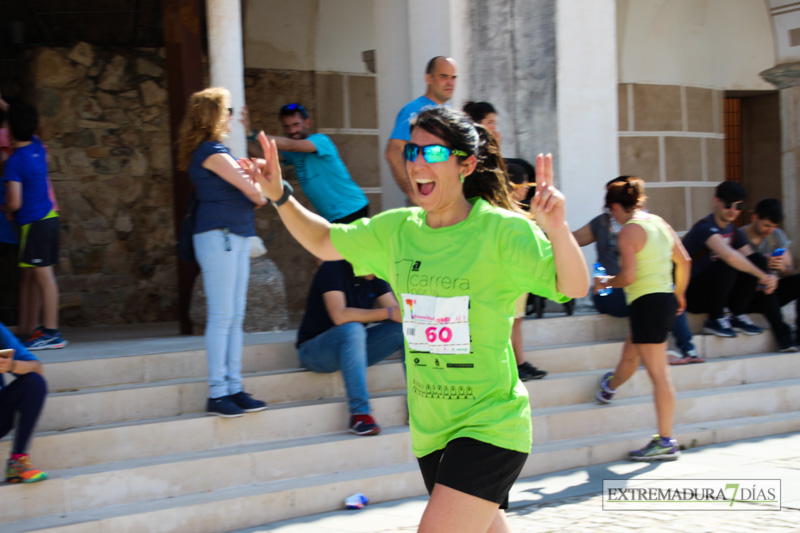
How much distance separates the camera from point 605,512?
5152 millimetres

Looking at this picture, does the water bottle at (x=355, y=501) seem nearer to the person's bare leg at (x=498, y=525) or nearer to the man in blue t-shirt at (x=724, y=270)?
the person's bare leg at (x=498, y=525)

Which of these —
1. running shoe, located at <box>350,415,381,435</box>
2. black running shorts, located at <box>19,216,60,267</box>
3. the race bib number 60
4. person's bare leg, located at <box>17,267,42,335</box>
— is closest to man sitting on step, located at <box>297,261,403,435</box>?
running shoe, located at <box>350,415,381,435</box>

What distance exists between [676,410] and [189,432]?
3.78 metres

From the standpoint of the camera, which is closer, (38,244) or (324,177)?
(38,244)

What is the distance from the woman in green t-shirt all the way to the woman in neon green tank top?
3242mm

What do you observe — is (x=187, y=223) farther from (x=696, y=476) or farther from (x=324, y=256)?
(x=696, y=476)

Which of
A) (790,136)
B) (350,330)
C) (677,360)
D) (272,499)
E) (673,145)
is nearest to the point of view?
(272,499)

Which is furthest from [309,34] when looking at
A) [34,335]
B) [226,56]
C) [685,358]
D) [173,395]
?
[173,395]

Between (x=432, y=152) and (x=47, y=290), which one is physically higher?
(x=432, y=152)

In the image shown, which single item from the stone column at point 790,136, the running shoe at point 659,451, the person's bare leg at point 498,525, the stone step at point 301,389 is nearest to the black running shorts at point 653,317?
the running shoe at point 659,451

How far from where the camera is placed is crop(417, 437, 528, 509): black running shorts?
2.89 metres

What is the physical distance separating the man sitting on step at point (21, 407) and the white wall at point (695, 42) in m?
8.57

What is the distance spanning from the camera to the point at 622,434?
22.6ft

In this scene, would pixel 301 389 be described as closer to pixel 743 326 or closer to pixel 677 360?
pixel 677 360
